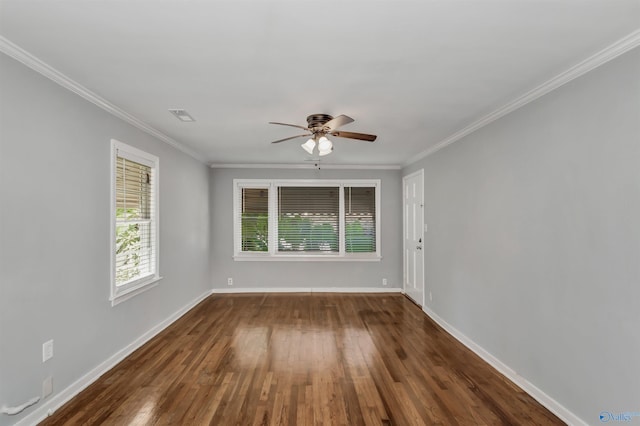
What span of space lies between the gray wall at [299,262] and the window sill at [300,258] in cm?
7

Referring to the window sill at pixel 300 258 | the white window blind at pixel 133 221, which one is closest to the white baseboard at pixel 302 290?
the window sill at pixel 300 258

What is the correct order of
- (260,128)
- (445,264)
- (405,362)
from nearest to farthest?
1. (405,362)
2. (260,128)
3. (445,264)

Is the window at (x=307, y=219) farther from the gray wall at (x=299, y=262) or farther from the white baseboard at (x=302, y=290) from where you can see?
the white baseboard at (x=302, y=290)

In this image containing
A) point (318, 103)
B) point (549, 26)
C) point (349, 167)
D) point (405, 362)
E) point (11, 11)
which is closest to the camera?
point (11, 11)

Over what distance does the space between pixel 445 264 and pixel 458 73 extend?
2719mm

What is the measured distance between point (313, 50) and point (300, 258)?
459 centimetres

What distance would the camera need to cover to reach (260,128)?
145 inches

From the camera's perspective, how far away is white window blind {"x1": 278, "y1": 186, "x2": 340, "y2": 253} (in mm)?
6223

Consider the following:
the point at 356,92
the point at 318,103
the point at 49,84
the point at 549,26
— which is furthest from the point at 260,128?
the point at 549,26

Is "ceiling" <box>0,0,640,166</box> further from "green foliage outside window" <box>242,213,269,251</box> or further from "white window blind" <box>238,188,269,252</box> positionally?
"green foliage outside window" <box>242,213,269,251</box>

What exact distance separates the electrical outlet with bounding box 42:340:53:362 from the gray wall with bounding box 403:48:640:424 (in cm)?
378

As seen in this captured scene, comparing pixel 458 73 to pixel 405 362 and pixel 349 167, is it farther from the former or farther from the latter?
pixel 349 167

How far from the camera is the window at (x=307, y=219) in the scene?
6188 mm

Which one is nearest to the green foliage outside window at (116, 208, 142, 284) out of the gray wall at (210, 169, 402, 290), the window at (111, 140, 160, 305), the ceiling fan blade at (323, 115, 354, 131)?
the window at (111, 140, 160, 305)
